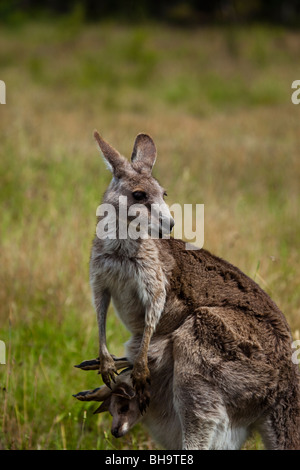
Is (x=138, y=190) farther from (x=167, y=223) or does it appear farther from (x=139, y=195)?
(x=167, y=223)

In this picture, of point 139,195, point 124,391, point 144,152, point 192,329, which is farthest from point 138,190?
point 124,391

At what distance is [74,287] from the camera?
489 cm

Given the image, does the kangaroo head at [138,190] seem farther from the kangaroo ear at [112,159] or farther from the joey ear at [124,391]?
the joey ear at [124,391]

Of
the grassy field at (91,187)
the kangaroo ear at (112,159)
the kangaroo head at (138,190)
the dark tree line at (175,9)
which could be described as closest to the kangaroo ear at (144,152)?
the kangaroo head at (138,190)

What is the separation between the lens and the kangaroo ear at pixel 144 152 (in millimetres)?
3263

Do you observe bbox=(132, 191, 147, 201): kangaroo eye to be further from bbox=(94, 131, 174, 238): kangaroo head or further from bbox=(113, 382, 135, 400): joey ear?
bbox=(113, 382, 135, 400): joey ear

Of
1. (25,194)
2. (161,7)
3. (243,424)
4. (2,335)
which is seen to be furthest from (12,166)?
(161,7)

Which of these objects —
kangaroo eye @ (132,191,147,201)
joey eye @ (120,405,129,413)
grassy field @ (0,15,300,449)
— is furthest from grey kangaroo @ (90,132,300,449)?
grassy field @ (0,15,300,449)

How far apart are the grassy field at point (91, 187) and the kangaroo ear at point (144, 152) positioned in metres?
1.02

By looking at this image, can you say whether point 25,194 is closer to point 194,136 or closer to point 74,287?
point 74,287

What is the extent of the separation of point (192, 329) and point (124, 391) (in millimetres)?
454

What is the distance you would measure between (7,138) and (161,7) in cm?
3303

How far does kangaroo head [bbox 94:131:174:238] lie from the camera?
2.91 metres

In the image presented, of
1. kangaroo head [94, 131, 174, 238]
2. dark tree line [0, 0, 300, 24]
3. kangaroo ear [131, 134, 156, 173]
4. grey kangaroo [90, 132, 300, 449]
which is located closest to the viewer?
grey kangaroo [90, 132, 300, 449]
